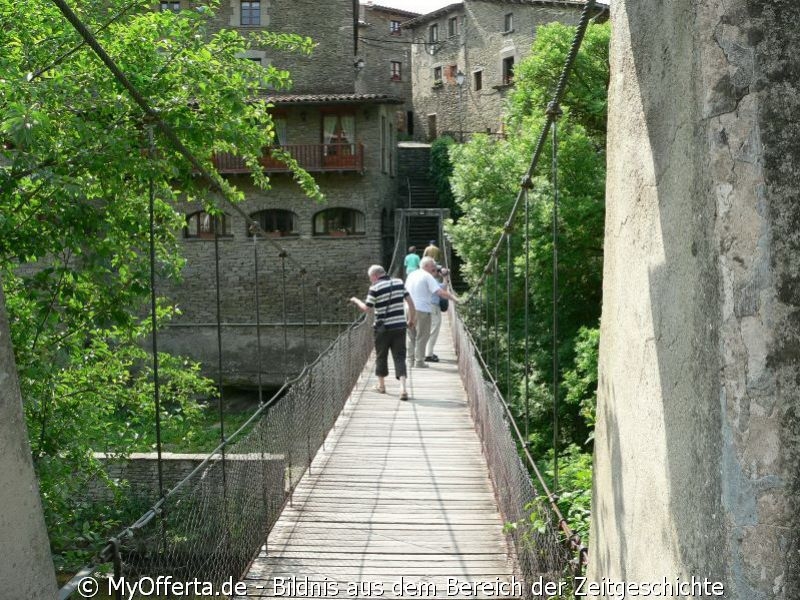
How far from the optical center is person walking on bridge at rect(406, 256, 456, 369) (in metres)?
9.31

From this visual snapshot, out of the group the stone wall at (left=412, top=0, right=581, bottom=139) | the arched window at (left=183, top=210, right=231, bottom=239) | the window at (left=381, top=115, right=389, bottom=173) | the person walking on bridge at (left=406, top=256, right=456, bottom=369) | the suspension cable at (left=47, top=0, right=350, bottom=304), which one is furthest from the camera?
the stone wall at (left=412, top=0, right=581, bottom=139)

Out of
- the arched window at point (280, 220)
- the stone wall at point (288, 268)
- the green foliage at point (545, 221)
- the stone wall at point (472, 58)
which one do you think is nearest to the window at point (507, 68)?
the stone wall at point (472, 58)

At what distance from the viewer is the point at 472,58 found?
34.1 metres

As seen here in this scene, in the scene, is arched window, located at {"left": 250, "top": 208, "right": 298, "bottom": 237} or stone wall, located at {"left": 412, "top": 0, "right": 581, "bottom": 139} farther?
stone wall, located at {"left": 412, "top": 0, "right": 581, "bottom": 139}

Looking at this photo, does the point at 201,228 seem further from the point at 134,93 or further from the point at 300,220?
the point at 134,93

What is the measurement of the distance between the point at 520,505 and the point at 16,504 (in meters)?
2.43

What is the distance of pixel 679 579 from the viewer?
1.53 meters

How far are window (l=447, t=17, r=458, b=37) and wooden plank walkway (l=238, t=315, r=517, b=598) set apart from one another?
30.3 m

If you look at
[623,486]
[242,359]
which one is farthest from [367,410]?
[242,359]

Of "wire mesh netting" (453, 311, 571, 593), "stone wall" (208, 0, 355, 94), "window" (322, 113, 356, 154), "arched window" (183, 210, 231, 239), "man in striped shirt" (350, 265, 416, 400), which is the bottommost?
"wire mesh netting" (453, 311, 571, 593)

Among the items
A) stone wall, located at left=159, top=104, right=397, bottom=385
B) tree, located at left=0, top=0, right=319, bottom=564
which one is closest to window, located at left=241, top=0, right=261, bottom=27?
stone wall, located at left=159, top=104, right=397, bottom=385

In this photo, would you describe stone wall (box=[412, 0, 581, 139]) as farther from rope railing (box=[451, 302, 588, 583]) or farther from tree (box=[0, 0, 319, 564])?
rope railing (box=[451, 302, 588, 583])

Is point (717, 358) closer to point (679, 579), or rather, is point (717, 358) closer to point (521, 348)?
point (679, 579)

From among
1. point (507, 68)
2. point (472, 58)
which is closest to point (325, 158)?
point (507, 68)
